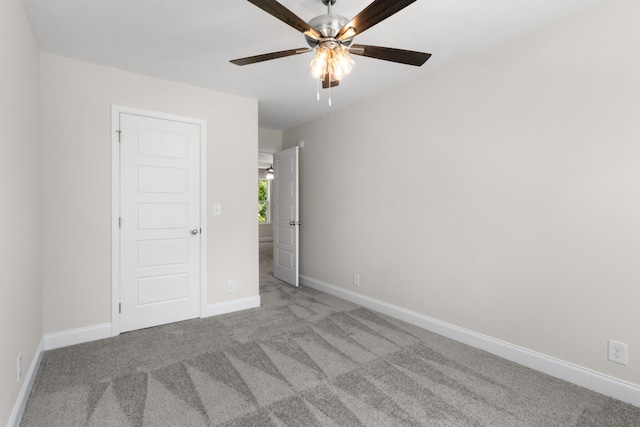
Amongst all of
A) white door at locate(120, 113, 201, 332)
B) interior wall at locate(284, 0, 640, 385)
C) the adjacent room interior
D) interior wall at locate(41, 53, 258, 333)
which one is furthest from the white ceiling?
white door at locate(120, 113, 201, 332)

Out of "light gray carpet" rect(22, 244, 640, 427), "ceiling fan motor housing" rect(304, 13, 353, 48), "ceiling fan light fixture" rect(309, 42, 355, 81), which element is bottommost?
"light gray carpet" rect(22, 244, 640, 427)

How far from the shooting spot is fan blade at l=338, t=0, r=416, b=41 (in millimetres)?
1395

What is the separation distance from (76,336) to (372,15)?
341 cm

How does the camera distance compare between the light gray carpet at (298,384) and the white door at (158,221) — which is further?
the white door at (158,221)

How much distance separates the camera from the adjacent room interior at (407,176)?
1.93m

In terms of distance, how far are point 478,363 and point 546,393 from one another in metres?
0.45

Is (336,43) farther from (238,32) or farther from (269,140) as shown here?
(269,140)

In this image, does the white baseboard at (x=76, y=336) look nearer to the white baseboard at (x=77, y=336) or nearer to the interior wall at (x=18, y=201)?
the white baseboard at (x=77, y=336)

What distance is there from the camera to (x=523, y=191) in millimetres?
2350

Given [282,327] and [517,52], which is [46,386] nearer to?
[282,327]

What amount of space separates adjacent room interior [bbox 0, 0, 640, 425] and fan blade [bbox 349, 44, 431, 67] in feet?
1.25

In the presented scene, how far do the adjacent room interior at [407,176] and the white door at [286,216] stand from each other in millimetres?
851

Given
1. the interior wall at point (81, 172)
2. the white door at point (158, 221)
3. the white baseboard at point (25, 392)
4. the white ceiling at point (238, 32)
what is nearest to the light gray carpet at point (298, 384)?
the white baseboard at point (25, 392)

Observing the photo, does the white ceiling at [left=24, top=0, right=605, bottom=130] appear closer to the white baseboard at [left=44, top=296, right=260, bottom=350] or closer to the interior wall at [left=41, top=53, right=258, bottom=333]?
the interior wall at [left=41, top=53, right=258, bottom=333]
